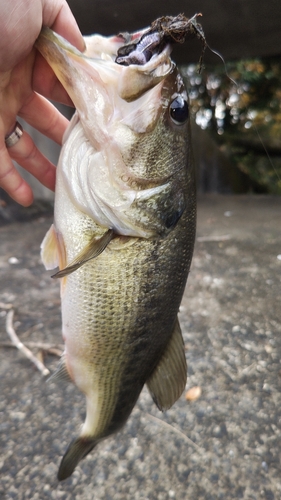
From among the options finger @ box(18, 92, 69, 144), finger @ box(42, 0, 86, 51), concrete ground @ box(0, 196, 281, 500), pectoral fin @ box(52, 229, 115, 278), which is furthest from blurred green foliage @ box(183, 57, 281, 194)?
pectoral fin @ box(52, 229, 115, 278)

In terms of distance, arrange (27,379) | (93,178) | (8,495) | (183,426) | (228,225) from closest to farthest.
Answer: (93,178), (8,495), (183,426), (27,379), (228,225)

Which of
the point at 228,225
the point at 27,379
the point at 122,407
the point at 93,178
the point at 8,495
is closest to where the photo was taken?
the point at 93,178

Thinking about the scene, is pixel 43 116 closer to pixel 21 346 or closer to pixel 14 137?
pixel 14 137

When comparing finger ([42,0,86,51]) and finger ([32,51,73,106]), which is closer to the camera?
finger ([42,0,86,51])

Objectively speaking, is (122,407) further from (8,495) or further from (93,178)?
(93,178)

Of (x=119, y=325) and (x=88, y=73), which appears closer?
(x=88, y=73)

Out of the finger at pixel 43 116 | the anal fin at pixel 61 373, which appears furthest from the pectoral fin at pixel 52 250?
the finger at pixel 43 116

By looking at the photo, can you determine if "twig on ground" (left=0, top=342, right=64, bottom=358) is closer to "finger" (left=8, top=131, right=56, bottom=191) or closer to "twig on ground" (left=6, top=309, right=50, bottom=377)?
"twig on ground" (left=6, top=309, right=50, bottom=377)

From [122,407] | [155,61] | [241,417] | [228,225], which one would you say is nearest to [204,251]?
[228,225]
